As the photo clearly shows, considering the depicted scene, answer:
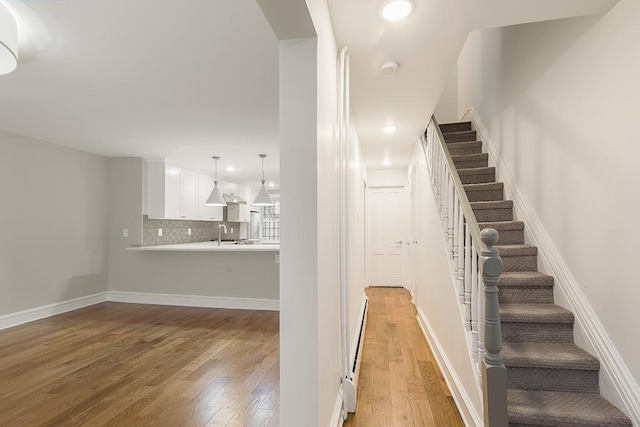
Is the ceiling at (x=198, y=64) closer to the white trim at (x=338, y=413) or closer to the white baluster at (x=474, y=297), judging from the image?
the white baluster at (x=474, y=297)

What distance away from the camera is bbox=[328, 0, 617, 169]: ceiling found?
1678 mm

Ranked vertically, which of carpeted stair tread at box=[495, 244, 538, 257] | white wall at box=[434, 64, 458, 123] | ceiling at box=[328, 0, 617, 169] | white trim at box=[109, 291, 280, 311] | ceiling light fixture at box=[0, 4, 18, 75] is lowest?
white trim at box=[109, 291, 280, 311]

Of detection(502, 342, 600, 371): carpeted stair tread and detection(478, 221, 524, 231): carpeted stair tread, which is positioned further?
detection(478, 221, 524, 231): carpeted stair tread

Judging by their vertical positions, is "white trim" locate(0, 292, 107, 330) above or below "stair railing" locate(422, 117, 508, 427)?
below

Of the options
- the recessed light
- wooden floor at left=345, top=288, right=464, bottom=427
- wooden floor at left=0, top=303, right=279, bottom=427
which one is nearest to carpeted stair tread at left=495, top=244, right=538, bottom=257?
wooden floor at left=345, top=288, right=464, bottom=427

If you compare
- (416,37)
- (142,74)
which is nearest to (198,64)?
(142,74)

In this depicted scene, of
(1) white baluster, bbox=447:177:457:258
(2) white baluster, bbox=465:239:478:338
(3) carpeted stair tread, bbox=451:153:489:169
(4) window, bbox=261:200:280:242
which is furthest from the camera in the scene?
(4) window, bbox=261:200:280:242

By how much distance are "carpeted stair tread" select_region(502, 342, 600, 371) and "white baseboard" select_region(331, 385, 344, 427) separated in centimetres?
102

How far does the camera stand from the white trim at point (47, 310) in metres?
3.85

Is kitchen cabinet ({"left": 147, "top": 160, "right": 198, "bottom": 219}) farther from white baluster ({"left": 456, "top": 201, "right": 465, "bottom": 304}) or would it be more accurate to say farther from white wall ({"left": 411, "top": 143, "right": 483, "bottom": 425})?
white baluster ({"left": 456, "top": 201, "right": 465, "bottom": 304})

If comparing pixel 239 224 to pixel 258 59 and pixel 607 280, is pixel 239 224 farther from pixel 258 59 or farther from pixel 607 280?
pixel 607 280

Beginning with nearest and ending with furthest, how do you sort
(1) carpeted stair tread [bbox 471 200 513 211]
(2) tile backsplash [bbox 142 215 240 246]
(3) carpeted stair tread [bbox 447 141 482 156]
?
(1) carpeted stair tread [bbox 471 200 513 211] < (3) carpeted stair tread [bbox 447 141 482 156] < (2) tile backsplash [bbox 142 215 240 246]

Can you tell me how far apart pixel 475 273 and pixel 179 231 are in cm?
580

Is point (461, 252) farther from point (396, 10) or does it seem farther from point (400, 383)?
point (396, 10)
